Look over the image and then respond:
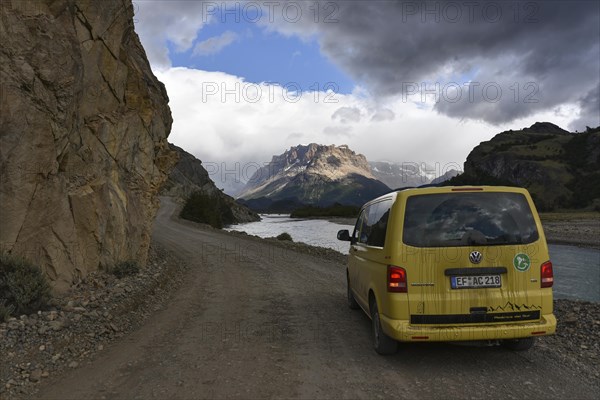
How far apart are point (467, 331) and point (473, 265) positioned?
82cm

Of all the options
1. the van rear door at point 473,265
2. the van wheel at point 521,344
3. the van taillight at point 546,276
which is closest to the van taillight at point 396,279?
the van rear door at point 473,265

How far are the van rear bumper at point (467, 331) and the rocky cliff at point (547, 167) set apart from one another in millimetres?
119043

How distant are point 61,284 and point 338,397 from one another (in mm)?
5957

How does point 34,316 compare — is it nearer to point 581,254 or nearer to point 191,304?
point 191,304

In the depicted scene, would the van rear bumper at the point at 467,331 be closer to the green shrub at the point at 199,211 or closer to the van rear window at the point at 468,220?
the van rear window at the point at 468,220

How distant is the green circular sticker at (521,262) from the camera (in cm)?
555

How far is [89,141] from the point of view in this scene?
33.7 ft

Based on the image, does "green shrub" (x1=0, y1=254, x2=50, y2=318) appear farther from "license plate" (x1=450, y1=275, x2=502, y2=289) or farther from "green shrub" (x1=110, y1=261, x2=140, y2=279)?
"license plate" (x1=450, y1=275, x2=502, y2=289)

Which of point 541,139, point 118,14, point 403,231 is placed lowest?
point 403,231

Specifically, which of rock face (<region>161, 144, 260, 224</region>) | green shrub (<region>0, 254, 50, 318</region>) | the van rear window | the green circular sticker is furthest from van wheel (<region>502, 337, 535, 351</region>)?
rock face (<region>161, 144, 260, 224</region>)

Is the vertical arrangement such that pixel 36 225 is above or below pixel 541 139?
below

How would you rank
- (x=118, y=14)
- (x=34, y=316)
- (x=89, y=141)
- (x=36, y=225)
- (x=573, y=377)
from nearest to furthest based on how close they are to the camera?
(x=573, y=377) < (x=34, y=316) < (x=36, y=225) < (x=89, y=141) < (x=118, y=14)

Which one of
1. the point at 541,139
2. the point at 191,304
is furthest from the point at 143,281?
the point at 541,139

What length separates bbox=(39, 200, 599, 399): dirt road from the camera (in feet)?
16.0
